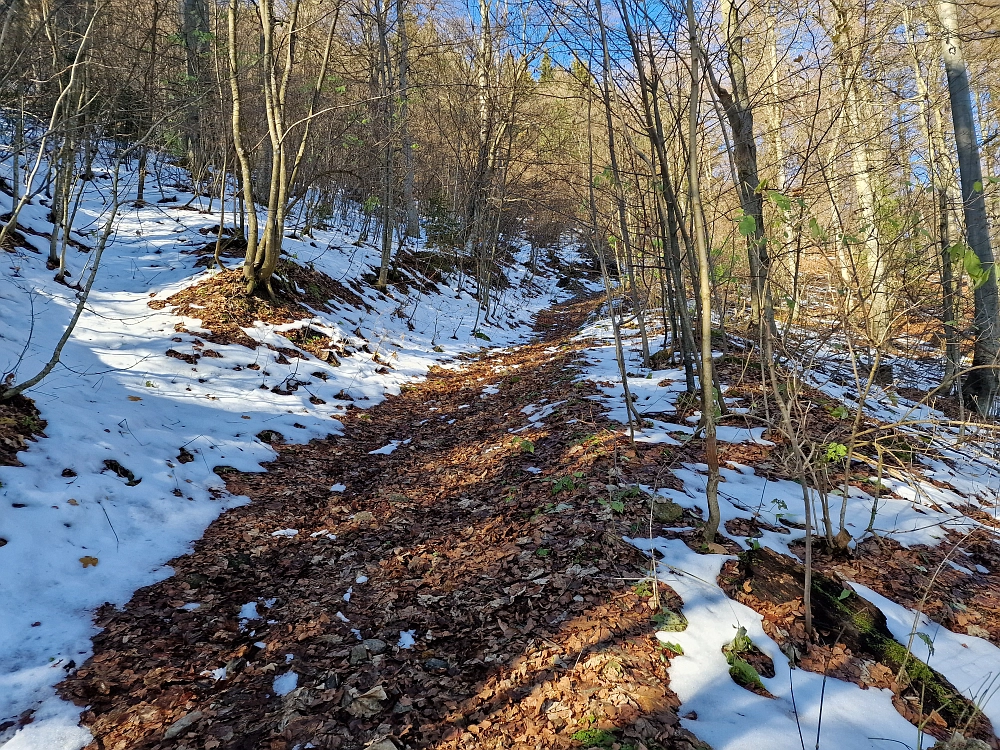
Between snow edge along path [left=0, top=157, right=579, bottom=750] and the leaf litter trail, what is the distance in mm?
217

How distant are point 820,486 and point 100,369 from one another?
7.45 meters

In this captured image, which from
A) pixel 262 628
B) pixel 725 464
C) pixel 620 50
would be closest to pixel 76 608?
pixel 262 628

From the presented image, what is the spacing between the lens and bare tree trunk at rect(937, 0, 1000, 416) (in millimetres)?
6555

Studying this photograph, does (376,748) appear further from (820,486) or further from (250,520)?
(820,486)

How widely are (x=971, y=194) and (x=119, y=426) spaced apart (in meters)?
10.8

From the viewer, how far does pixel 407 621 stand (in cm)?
304

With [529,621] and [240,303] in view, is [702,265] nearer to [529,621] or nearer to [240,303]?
[529,621]

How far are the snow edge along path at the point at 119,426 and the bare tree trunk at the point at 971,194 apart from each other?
356 inches

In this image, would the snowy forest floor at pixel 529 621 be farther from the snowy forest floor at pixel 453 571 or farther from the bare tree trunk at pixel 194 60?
the bare tree trunk at pixel 194 60

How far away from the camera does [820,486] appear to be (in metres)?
3.24

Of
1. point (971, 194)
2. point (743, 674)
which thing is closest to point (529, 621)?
point (743, 674)

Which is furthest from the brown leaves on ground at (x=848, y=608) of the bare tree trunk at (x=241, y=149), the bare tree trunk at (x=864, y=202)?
the bare tree trunk at (x=241, y=149)

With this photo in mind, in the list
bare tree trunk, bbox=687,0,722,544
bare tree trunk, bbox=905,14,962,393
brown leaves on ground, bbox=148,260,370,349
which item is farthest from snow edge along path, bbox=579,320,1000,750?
brown leaves on ground, bbox=148,260,370,349

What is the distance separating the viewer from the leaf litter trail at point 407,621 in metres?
2.22
